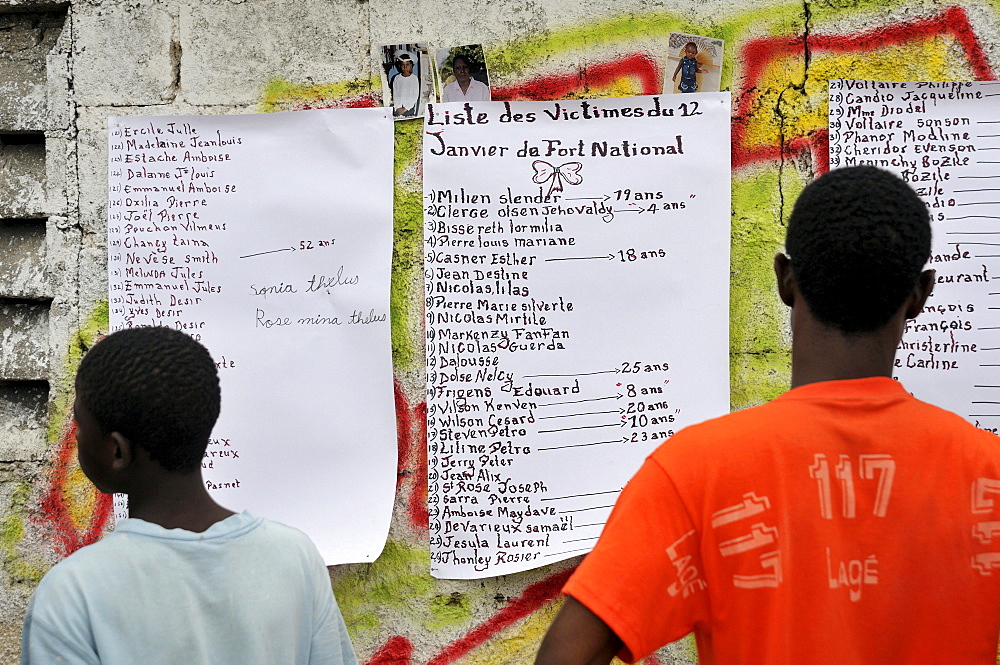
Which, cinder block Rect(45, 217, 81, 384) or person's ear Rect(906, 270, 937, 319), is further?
cinder block Rect(45, 217, 81, 384)

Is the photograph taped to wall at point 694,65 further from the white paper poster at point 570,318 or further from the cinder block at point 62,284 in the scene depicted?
the cinder block at point 62,284

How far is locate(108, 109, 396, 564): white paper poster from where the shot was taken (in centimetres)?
263

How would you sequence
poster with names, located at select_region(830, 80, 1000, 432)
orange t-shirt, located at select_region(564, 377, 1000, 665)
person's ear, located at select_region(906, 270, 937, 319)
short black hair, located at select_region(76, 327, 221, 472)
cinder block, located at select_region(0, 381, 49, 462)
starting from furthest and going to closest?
cinder block, located at select_region(0, 381, 49, 462) → poster with names, located at select_region(830, 80, 1000, 432) → short black hair, located at select_region(76, 327, 221, 472) → person's ear, located at select_region(906, 270, 937, 319) → orange t-shirt, located at select_region(564, 377, 1000, 665)

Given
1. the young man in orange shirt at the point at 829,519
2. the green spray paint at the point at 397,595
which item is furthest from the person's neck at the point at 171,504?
the green spray paint at the point at 397,595

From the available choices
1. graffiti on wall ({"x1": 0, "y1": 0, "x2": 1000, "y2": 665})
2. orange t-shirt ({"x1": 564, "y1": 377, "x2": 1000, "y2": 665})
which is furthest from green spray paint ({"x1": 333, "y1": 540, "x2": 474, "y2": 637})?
orange t-shirt ({"x1": 564, "y1": 377, "x2": 1000, "y2": 665})

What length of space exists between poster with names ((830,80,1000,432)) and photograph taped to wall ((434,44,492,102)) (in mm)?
1045

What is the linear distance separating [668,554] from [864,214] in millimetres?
583

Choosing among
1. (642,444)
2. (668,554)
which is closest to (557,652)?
Result: (668,554)

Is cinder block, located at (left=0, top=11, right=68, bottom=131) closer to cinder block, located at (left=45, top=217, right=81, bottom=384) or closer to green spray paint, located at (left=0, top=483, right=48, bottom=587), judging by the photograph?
cinder block, located at (left=45, top=217, right=81, bottom=384)

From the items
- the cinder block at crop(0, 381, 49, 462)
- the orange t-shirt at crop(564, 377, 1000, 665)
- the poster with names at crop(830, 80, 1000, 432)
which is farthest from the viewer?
the cinder block at crop(0, 381, 49, 462)

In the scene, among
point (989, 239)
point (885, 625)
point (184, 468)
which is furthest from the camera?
point (989, 239)

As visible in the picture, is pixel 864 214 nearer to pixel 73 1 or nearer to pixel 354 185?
pixel 354 185

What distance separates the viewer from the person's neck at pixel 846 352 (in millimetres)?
1345

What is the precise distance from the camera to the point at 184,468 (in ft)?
5.16
